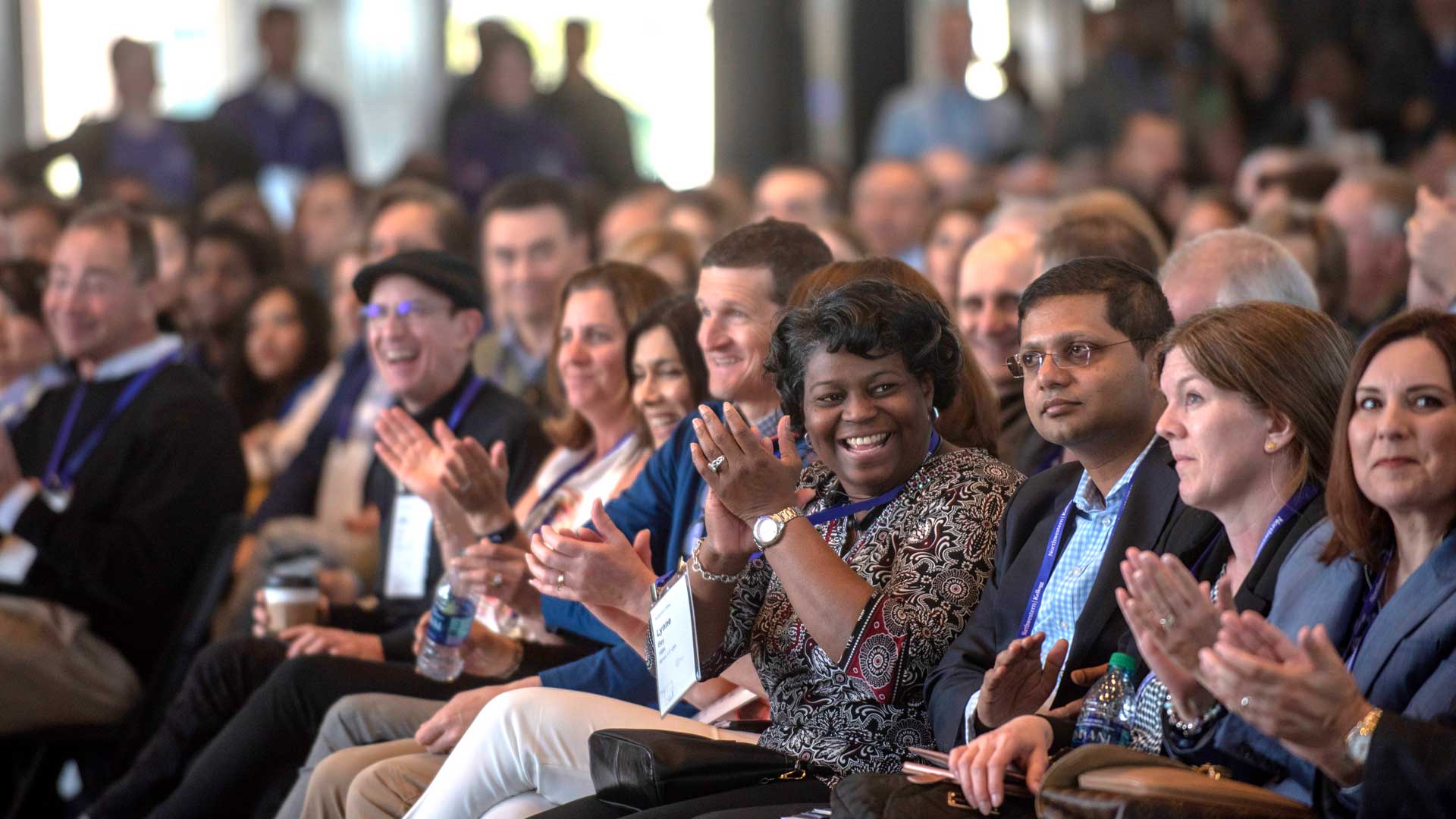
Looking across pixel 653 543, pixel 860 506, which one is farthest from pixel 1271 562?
pixel 653 543

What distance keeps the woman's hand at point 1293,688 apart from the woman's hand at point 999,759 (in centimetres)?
34

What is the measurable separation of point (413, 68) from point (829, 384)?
1054 cm

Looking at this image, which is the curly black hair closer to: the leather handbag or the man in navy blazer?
the leather handbag

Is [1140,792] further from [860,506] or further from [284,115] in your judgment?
[284,115]

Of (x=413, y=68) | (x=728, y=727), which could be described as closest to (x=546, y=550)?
(x=728, y=727)

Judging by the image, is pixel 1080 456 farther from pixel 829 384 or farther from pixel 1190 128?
pixel 1190 128

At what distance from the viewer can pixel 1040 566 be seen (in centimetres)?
287

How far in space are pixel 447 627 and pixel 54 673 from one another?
1.58 metres

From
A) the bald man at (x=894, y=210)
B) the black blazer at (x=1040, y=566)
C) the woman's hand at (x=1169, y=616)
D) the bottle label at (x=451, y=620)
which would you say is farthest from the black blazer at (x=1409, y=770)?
the bald man at (x=894, y=210)

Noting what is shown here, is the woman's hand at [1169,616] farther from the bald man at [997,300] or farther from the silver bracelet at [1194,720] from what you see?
the bald man at [997,300]

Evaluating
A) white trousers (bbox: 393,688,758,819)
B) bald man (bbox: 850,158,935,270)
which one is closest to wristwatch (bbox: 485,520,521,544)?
white trousers (bbox: 393,688,758,819)

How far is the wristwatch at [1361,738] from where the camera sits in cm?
226

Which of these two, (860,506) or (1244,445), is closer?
(1244,445)

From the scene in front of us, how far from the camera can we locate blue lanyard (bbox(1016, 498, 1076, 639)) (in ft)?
9.32
